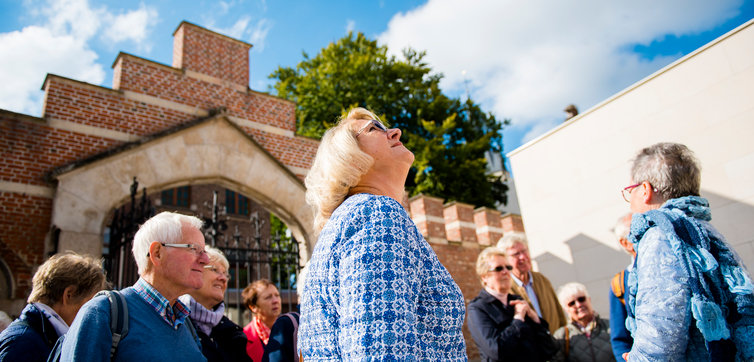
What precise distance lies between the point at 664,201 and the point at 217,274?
3.04m

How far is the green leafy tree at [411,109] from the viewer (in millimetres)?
16875

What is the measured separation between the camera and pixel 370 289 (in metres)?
1.26

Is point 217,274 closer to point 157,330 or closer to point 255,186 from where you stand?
point 157,330

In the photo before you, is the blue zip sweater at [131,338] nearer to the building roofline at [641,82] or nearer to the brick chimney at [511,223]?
the building roofline at [641,82]

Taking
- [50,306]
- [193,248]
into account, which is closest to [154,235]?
[193,248]

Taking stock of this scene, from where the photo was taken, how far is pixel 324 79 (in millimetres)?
18172

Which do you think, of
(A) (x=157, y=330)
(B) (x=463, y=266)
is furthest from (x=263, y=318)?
(B) (x=463, y=266)

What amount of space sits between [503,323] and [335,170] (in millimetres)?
2615

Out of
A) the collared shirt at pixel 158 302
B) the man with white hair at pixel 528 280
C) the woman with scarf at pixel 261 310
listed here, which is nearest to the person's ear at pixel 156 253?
the collared shirt at pixel 158 302

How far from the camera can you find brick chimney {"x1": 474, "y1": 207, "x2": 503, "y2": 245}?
10913mm

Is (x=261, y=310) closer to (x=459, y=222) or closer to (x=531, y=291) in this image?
(x=531, y=291)

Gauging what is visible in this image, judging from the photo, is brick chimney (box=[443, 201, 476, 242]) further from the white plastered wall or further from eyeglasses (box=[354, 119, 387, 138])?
eyeglasses (box=[354, 119, 387, 138])

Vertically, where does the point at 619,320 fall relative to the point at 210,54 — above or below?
below

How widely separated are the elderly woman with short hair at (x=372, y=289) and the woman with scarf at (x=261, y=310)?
2581 millimetres
